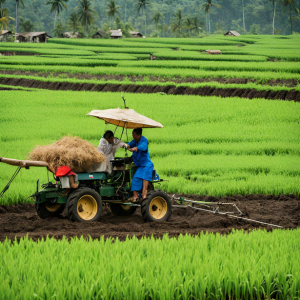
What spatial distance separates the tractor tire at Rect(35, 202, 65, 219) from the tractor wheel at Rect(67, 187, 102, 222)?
84 cm

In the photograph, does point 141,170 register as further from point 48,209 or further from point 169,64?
point 169,64

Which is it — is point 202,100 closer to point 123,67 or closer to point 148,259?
point 123,67

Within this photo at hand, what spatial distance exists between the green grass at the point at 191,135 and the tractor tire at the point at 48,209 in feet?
4.93

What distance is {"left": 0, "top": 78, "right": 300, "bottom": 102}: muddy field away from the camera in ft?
A: 72.6

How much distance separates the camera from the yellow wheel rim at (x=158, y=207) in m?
7.67

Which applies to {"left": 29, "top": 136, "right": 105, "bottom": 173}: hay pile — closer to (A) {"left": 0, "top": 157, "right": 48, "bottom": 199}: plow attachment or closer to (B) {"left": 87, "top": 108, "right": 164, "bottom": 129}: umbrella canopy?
(A) {"left": 0, "top": 157, "right": 48, "bottom": 199}: plow attachment

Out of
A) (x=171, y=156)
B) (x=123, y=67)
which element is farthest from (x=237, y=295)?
(x=123, y=67)

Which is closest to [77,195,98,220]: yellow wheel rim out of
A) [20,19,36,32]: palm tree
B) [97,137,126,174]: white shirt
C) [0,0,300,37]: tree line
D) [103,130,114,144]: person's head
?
[97,137,126,174]: white shirt

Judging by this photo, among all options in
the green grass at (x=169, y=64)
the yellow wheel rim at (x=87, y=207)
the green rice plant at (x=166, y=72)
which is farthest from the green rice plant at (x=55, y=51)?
the yellow wheel rim at (x=87, y=207)

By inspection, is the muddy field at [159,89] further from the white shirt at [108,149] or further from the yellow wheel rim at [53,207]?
the yellow wheel rim at [53,207]

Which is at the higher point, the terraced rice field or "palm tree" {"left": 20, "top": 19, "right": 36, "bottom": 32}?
"palm tree" {"left": 20, "top": 19, "right": 36, "bottom": 32}

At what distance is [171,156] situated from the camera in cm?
1337

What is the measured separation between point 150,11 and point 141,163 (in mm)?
133397

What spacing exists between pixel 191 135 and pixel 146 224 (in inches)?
342
